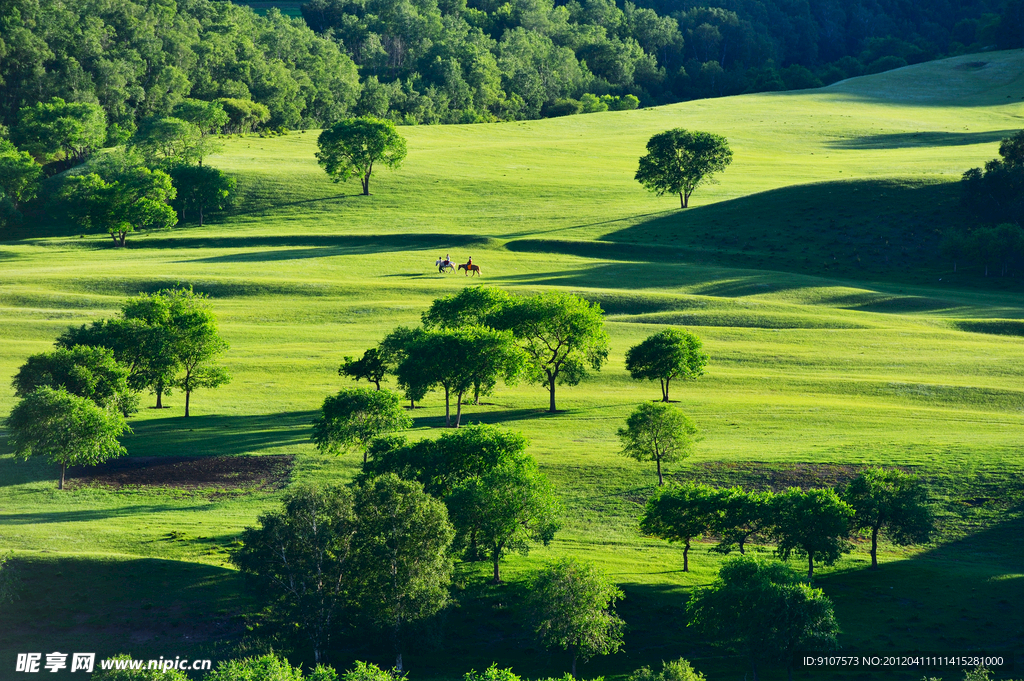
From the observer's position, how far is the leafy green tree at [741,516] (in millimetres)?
47250

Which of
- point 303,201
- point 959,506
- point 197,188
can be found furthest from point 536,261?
point 959,506

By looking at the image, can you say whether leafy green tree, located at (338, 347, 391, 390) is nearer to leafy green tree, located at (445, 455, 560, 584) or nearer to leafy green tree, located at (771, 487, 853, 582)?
leafy green tree, located at (445, 455, 560, 584)

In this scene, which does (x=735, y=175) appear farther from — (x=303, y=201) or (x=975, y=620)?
(x=975, y=620)

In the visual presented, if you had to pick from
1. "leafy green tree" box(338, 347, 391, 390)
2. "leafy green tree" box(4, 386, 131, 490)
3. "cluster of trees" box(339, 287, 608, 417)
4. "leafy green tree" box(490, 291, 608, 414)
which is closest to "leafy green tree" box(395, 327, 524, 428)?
→ "cluster of trees" box(339, 287, 608, 417)

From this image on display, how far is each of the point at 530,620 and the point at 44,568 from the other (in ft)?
73.9

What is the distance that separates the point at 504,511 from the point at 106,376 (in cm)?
3305

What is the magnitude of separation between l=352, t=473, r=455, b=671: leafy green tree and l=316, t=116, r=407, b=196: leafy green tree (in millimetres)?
104726

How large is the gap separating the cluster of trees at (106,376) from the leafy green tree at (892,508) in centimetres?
4164

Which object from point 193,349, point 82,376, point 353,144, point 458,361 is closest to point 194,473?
point 82,376

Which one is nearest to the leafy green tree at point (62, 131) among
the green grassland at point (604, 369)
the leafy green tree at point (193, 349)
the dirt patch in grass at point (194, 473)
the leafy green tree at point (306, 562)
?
the green grassland at point (604, 369)

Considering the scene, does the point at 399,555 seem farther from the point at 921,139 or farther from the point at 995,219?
the point at 921,139

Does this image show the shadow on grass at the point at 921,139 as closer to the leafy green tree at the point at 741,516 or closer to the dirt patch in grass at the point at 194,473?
the leafy green tree at the point at 741,516

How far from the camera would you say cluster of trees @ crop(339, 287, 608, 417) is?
64250 mm

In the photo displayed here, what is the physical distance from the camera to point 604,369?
7856 centimetres
